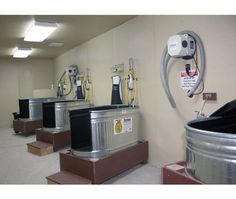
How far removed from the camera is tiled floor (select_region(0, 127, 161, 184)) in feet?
10.2

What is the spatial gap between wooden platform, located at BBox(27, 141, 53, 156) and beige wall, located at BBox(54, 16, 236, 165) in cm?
158

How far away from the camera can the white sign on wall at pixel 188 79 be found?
110 inches

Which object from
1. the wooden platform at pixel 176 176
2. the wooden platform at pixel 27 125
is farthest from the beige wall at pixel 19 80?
the wooden platform at pixel 176 176

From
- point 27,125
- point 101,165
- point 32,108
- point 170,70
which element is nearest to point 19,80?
point 32,108

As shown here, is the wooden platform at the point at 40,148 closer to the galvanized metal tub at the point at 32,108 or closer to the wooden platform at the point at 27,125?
the wooden platform at the point at 27,125

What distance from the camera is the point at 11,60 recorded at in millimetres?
8125

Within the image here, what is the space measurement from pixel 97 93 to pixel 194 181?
3641mm

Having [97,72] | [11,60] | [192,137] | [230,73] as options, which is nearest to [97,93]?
[97,72]

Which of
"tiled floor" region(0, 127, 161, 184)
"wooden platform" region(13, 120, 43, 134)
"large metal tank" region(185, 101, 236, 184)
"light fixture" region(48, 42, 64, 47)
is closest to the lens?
"large metal tank" region(185, 101, 236, 184)

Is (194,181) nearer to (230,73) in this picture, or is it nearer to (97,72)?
(230,73)

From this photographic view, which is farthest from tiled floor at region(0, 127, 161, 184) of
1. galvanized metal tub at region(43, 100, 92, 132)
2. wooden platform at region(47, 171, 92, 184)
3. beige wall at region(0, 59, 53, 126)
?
beige wall at region(0, 59, 53, 126)

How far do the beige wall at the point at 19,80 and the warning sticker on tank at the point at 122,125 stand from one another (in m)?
6.03

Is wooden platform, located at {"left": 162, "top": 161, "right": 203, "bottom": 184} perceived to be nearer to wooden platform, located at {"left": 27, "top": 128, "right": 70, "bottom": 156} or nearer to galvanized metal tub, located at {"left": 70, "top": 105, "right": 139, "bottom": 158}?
galvanized metal tub, located at {"left": 70, "top": 105, "right": 139, "bottom": 158}

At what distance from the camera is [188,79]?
9.43ft
